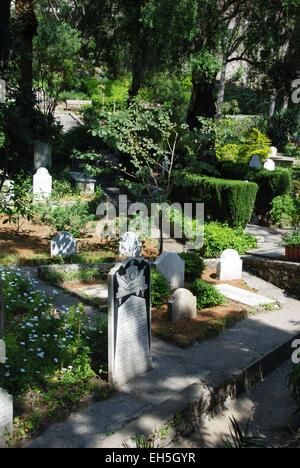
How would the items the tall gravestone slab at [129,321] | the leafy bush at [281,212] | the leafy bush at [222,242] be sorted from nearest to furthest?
1. the tall gravestone slab at [129,321]
2. the leafy bush at [222,242]
3. the leafy bush at [281,212]

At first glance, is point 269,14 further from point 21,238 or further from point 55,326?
point 55,326

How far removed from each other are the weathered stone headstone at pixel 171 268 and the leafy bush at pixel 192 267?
1.54 feet

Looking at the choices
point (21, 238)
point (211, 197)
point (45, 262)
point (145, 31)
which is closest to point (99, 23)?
point (145, 31)

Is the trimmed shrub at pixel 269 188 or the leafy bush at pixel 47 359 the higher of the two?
the trimmed shrub at pixel 269 188

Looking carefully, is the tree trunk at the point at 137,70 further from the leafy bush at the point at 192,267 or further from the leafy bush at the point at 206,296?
the leafy bush at the point at 206,296

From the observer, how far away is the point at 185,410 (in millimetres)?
5430

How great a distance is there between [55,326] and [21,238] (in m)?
5.79

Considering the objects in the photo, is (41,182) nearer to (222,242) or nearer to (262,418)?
(222,242)

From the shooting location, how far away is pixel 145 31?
690 inches

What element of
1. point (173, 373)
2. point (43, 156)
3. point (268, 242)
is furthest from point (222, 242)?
point (43, 156)

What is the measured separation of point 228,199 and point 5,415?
10670 millimetres

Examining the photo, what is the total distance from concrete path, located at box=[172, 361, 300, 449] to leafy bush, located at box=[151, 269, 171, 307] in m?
2.32

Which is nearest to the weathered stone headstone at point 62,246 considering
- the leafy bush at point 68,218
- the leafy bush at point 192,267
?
the leafy bush at point 68,218

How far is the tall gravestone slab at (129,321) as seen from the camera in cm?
594
